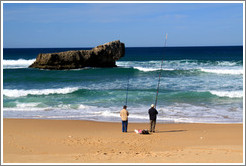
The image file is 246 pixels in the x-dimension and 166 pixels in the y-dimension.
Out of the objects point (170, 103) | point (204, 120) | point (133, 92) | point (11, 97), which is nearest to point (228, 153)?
point (204, 120)

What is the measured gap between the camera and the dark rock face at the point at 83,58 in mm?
35625

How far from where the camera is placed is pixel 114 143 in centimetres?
907

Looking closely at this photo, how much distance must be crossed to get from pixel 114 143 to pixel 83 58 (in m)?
27.9

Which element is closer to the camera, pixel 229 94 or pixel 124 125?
pixel 124 125

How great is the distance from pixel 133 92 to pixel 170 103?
3.80 m

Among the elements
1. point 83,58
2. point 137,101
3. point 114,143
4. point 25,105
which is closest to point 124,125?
point 114,143

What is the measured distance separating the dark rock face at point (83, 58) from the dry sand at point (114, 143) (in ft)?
77.6

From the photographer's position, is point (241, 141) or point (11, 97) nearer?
point (241, 141)

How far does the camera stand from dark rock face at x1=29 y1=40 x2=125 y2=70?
35625 mm

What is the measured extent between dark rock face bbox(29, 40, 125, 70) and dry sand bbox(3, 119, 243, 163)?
2367 centimetres

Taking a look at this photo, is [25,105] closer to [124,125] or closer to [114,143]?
[124,125]

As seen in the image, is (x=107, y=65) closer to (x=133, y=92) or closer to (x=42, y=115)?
(x=133, y=92)

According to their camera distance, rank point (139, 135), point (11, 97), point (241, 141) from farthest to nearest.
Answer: point (11, 97), point (139, 135), point (241, 141)

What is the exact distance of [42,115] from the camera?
13.7 m
